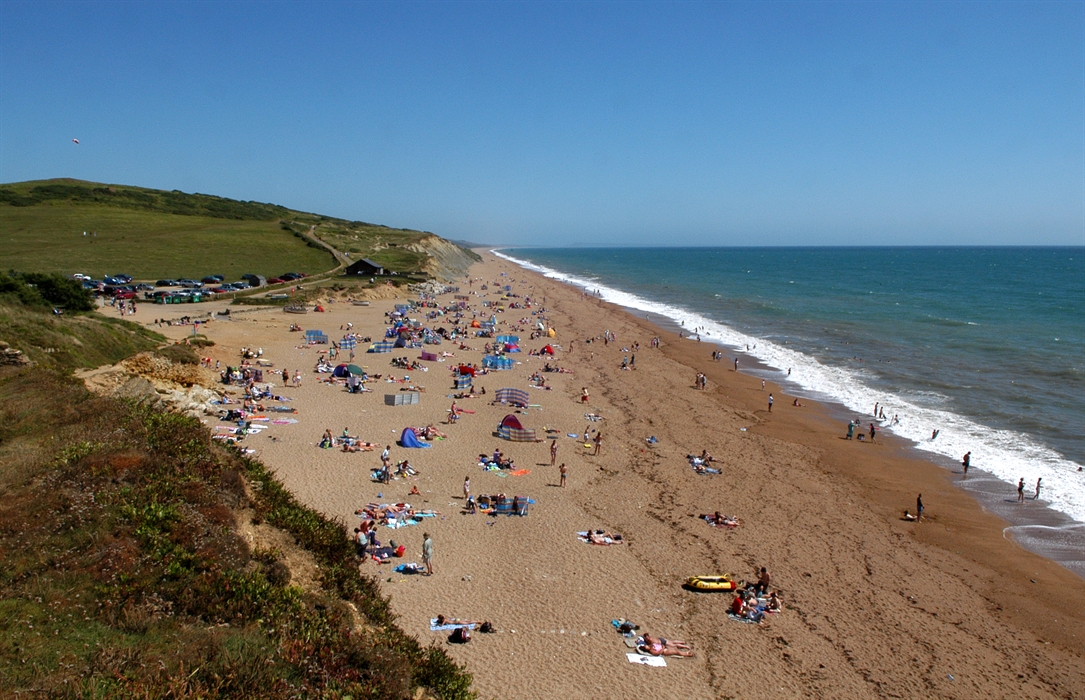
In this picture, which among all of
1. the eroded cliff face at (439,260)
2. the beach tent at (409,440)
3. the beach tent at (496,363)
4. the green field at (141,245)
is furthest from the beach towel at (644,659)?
the eroded cliff face at (439,260)

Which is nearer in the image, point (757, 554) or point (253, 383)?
point (757, 554)

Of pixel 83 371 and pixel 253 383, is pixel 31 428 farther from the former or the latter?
pixel 253 383

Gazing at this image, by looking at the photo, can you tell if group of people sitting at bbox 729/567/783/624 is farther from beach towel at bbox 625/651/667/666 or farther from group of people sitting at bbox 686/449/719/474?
group of people sitting at bbox 686/449/719/474

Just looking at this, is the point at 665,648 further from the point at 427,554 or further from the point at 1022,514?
the point at 1022,514

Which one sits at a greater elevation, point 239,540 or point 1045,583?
point 239,540

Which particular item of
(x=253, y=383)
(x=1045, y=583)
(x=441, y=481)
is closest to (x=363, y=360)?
(x=253, y=383)

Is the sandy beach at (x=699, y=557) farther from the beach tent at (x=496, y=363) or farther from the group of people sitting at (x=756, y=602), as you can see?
the beach tent at (x=496, y=363)

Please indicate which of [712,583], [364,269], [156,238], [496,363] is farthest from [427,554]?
[156,238]
